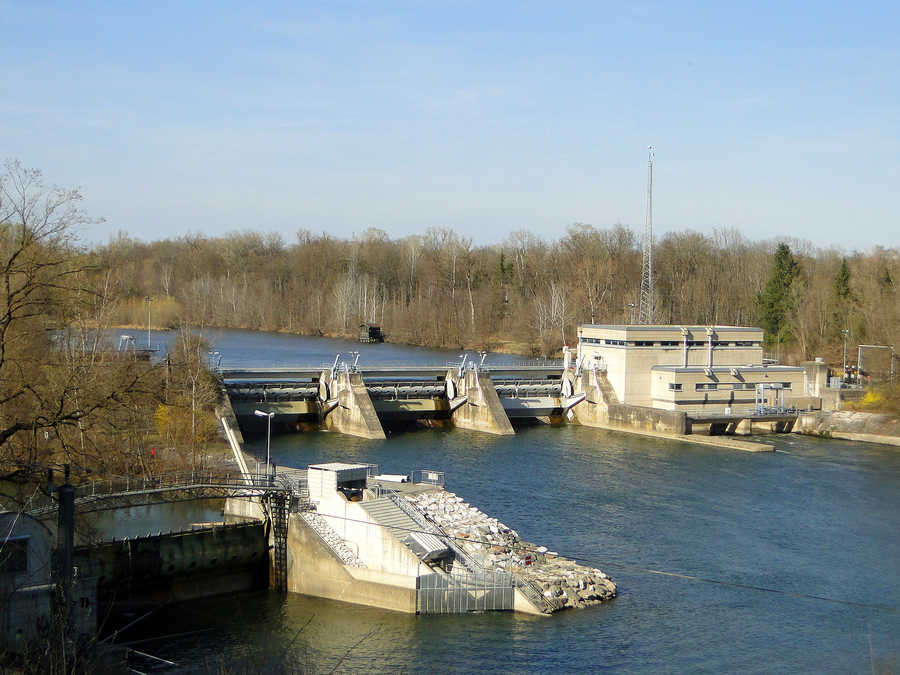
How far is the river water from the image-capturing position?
1480 centimetres

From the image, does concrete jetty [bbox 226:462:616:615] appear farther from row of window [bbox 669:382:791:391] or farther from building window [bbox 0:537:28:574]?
row of window [bbox 669:382:791:391]

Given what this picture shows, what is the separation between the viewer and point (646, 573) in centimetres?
1884

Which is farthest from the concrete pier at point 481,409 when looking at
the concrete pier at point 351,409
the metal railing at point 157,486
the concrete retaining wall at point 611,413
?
the metal railing at point 157,486

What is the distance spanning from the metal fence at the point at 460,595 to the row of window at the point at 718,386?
73.7 ft

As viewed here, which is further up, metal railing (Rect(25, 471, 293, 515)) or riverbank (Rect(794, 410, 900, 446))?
metal railing (Rect(25, 471, 293, 515))

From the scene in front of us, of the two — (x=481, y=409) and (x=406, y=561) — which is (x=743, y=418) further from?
(x=406, y=561)

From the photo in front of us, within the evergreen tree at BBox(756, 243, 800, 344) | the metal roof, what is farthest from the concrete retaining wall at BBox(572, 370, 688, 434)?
→ the evergreen tree at BBox(756, 243, 800, 344)

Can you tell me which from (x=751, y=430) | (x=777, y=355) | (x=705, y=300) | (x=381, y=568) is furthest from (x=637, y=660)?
(x=705, y=300)

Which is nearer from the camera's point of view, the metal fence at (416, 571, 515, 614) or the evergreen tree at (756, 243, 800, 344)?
the metal fence at (416, 571, 515, 614)

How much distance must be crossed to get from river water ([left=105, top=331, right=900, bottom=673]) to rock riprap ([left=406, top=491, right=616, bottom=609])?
43 cm

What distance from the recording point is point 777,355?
2201 inches

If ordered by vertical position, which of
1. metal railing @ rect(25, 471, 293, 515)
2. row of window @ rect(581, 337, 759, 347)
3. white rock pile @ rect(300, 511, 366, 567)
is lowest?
white rock pile @ rect(300, 511, 366, 567)

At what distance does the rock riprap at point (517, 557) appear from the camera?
1689cm

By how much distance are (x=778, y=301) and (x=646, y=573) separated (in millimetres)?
43363
